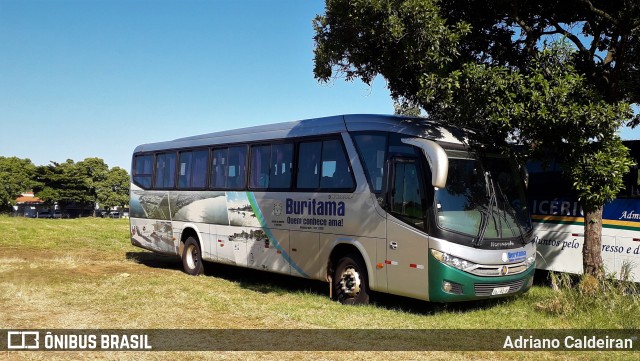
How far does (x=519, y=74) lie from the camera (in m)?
10.1

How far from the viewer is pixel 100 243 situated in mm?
24109

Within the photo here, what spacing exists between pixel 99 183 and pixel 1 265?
94.3 m

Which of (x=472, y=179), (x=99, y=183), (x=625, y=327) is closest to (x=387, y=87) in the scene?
(x=472, y=179)

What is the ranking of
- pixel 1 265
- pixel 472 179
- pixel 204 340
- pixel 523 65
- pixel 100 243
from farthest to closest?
pixel 100 243 → pixel 1 265 → pixel 523 65 → pixel 472 179 → pixel 204 340

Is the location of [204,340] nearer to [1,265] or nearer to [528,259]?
[528,259]

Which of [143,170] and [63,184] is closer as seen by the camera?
[143,170]

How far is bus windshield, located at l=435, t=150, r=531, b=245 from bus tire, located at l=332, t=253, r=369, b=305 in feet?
6.80

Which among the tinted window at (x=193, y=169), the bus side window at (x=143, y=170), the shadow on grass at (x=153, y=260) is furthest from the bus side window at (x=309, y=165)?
the shadow on grass at (x=153, y=260)

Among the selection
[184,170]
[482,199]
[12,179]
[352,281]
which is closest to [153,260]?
[184,170]

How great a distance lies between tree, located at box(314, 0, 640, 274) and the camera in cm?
964

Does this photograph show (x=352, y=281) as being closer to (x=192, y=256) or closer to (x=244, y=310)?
(x=244, y=310)

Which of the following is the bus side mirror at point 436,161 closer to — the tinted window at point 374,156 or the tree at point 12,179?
the tinted window at point 374,156

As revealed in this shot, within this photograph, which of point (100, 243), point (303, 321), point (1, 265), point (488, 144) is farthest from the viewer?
point (100, 243)

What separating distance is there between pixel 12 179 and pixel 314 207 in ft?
305
